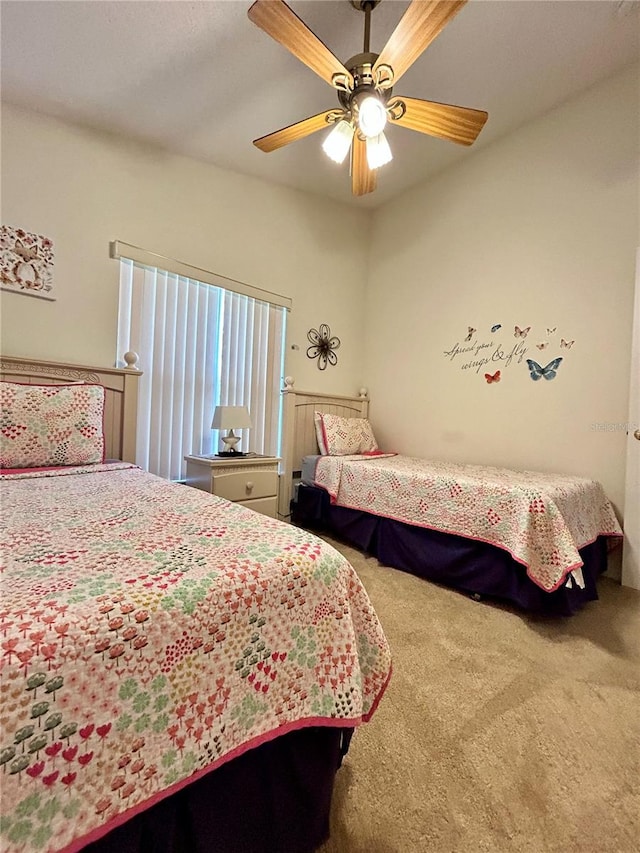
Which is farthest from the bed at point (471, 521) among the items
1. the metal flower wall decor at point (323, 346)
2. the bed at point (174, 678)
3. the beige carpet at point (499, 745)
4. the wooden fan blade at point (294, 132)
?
the wooden fan blade at point (294, 132)

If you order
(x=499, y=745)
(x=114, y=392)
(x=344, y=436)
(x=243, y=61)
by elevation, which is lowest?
(x=499, y=745)

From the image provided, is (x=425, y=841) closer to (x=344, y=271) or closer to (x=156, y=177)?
(x=156, y=177)

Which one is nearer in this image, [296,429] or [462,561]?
[462,561]

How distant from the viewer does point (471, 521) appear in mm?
1880

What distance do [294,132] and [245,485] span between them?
187 centimetres

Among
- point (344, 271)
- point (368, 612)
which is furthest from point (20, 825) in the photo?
point (344, 271)

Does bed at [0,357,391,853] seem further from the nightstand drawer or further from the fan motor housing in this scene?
the fan motor housing

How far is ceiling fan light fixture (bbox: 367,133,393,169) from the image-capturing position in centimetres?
163

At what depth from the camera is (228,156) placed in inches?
104

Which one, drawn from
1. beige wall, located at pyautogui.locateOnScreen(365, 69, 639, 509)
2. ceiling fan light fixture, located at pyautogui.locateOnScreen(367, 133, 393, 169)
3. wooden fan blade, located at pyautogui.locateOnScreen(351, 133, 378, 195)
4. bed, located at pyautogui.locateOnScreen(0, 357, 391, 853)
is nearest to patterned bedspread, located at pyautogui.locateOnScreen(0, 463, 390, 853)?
bed, located at pyautogui.locateOnScreen(0, 357, 391, 853)

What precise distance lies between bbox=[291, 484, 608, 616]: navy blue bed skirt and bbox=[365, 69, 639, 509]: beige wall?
0.74 m

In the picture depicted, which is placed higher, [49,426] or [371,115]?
[371,115]

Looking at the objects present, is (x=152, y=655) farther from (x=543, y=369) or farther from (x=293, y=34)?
(x=543, y=369)

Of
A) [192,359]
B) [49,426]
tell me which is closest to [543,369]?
[192,359]
